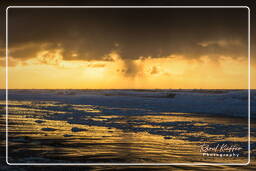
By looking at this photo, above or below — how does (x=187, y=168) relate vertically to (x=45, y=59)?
below

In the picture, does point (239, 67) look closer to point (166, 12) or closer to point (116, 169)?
point (166, 12)

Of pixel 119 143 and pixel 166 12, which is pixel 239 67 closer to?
pixel 166 12

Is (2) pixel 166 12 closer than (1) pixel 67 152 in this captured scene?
No

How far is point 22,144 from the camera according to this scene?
889cm

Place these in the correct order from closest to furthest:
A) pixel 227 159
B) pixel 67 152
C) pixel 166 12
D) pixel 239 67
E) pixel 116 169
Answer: pixel 116 169
pixel 227 159
pixel 67 152
pixel 166 12
pixel 239 67

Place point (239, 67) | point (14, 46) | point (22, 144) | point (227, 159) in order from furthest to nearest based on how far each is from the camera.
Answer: point (239, 67), point (14, 46), point (22, 144), point (227, 159)

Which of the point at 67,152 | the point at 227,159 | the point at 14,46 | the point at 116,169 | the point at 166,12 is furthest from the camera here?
the point at 14,46

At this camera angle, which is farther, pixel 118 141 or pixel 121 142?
pixel 118 141

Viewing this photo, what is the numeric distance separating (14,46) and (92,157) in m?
4.98

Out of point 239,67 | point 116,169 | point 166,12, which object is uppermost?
point 166,12

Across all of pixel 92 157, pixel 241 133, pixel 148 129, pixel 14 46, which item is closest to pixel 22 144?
pixel 92 157

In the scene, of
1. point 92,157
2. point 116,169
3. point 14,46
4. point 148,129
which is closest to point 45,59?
point 14,46

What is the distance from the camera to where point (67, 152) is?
790 centimetres

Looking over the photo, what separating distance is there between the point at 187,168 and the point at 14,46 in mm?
6817
